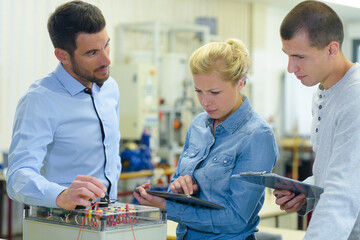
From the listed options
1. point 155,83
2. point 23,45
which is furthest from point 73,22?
point 155,83

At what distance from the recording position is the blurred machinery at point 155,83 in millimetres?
6957

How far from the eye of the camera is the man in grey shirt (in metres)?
1.55

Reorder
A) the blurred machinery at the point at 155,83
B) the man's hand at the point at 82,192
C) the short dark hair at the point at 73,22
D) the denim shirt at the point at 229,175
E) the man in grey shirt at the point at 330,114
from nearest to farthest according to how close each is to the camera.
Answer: the man in grey shirt at the point at 330,114 → the man's hand at the point at 82,192 → the denim shirt at the point at 229,175 → the short dark hair at the point at 73,22 → the blurred machinery at the point at 155,83

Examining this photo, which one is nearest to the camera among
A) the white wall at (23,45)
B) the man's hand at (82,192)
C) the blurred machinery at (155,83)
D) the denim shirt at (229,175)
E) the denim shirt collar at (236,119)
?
the man's hand at (82,192)

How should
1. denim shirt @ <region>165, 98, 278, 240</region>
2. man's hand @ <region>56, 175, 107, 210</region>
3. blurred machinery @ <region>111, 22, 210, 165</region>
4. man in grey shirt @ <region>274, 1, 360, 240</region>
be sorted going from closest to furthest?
man in grey shirt @ <region>274, 1, 360, 240</region>, man's hand @ <region>56, 175, 107, 210</region>, denim shirt @ <region>165, 98, 278, 240</region>, blurred machinery @ <region>111, 22, 210, 165</region>

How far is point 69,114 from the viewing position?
2.12 meters

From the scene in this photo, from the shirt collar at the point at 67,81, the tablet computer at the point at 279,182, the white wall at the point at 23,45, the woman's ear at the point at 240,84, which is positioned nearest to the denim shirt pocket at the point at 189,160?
the woman's ear at the point at 240,84

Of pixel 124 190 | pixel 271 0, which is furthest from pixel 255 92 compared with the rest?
pixel 124 190

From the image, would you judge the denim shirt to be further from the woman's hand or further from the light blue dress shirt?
the light blue dress shirt

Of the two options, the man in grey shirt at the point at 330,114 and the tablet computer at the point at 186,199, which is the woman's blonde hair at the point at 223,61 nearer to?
the man in grey shirt at the point at 330,114

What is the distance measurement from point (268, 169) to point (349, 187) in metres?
0.38

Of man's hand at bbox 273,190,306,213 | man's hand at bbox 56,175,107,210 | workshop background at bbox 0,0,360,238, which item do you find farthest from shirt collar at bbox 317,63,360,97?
workshop background at bbox 0,0,360,238

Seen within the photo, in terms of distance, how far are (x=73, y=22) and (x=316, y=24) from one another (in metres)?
0.97

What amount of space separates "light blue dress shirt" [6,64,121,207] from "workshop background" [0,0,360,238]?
3.37 metres
